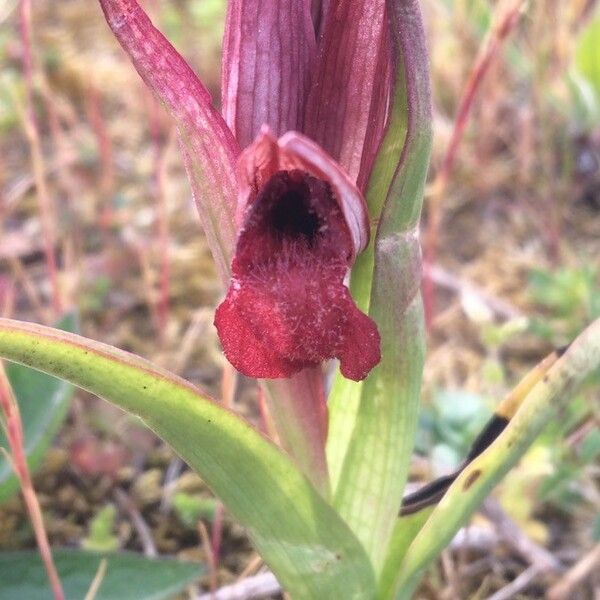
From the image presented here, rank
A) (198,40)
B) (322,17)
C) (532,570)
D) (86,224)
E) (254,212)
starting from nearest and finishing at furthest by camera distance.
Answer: (254,212)
(322,17)
(532,570)
(86,224)
(198,40)

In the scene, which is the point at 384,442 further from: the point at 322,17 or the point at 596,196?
the point at 596,196

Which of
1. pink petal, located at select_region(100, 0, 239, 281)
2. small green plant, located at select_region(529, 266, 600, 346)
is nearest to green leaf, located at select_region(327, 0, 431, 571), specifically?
pink petal, located at select_region(100, 0, 239, 281)

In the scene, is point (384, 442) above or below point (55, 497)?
below

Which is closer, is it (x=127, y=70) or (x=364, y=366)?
(x=364, y=366)

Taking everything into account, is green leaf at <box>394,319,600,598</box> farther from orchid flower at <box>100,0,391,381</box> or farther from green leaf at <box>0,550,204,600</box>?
green leaf at <box>0,550,204,600</box>

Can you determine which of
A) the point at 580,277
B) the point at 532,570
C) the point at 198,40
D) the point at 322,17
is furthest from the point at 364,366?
the point at 198,40

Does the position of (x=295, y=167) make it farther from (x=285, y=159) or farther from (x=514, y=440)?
(x=514, y=440)
